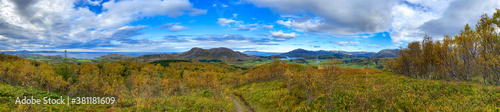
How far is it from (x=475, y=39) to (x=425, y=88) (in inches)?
497

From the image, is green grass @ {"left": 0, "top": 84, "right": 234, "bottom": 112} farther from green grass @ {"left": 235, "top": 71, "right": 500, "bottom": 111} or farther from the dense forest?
the dense forest

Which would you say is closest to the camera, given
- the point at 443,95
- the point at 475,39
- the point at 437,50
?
the point at 443,95

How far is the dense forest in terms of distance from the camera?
19875 millimetres

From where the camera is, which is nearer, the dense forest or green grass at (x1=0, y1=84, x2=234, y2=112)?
green grass at (x1=0, y1=84, x2=234, y2=112)

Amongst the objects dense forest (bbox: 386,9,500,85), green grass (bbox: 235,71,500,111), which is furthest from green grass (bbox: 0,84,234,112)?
dense forest (bbox: 386,9,500,85)

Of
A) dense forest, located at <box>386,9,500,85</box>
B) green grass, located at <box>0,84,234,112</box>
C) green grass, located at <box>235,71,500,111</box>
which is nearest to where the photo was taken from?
green grass, located at <box>0,84,234,112</box>

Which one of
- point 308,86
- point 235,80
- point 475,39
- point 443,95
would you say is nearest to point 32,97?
point 308,86

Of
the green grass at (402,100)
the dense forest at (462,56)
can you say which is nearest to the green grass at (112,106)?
the green grass at (402,100)

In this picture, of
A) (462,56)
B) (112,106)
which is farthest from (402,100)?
(112,106)

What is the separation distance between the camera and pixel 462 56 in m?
24.1

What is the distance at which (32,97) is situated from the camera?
44.6 ft

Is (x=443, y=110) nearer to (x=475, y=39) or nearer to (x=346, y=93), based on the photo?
(x=346, y=93)

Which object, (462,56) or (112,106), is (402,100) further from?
(112,106)

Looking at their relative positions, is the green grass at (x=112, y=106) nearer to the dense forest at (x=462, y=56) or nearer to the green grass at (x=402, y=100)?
the green grass at (x=402, y=100)
